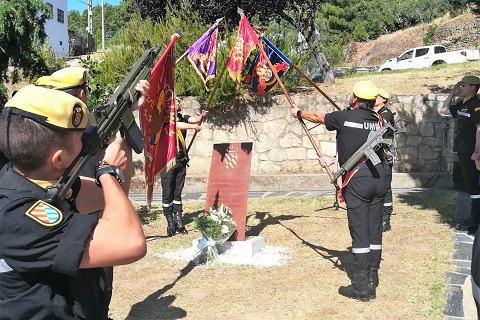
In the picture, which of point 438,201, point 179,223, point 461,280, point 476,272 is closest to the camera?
point 476,272

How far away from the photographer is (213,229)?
6.62 metres

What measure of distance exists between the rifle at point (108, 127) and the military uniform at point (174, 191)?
5.12 meters

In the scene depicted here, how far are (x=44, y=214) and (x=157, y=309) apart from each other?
12.4 feet

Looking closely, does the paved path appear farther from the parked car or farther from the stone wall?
the parked car

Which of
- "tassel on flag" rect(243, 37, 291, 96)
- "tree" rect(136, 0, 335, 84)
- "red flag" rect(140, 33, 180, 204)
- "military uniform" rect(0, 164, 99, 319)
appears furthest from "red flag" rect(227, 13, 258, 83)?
"tree" rect(136, 0, 335, 84)

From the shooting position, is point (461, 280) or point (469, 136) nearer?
point (461, 280)

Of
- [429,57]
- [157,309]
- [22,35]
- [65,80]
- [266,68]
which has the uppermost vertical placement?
[429,57]

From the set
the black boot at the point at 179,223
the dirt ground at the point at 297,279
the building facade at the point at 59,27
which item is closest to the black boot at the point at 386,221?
the dirt ground at the point at 297,279

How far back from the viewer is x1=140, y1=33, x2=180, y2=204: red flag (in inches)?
200

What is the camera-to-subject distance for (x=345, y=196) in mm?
5535

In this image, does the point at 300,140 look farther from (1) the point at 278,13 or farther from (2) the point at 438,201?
(1) the point at 278,13

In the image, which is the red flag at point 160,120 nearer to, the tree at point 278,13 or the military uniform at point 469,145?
the military uniform at point 469,145

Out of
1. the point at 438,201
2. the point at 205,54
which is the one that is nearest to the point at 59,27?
the point at 205,54

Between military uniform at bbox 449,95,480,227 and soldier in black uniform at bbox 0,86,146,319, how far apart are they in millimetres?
6832
